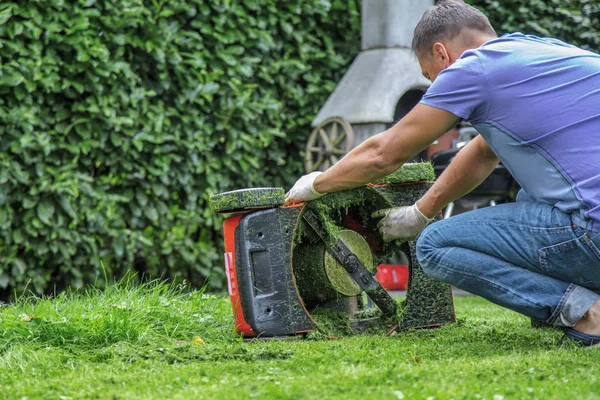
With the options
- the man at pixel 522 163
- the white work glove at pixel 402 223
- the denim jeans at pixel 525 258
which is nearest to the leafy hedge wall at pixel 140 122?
the white work glove at pixel 402 223

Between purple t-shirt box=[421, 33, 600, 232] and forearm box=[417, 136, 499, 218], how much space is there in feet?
1.19

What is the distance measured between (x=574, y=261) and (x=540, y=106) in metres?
0.53

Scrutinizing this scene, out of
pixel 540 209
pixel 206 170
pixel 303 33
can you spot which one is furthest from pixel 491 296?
pixel 303 33

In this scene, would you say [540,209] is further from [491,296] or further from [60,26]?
[60,26]

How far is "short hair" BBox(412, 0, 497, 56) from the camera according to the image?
3.00 meters

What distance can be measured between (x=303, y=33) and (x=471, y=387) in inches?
165

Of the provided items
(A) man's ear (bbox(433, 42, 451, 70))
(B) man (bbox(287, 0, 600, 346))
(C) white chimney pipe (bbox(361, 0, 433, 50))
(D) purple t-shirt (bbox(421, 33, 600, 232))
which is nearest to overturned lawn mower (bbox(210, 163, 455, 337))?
(B) man (bbox(287, 0, 600, 346))

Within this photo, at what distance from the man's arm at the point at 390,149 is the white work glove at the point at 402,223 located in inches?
11.1

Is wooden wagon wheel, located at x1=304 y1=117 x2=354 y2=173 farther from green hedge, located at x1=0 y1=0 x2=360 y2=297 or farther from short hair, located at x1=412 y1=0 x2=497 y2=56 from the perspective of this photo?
short hair, located at x1=412 y1=0 x2=497 y2=56

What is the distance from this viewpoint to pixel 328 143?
5.80 meters

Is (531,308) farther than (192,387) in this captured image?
Yes

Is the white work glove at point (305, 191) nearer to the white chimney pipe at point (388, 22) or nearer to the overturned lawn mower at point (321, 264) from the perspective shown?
the overturned lawn mower at point (321, 264)

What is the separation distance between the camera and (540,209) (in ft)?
9.23

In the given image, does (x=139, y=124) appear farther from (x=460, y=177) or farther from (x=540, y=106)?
(x=540, y=106)
